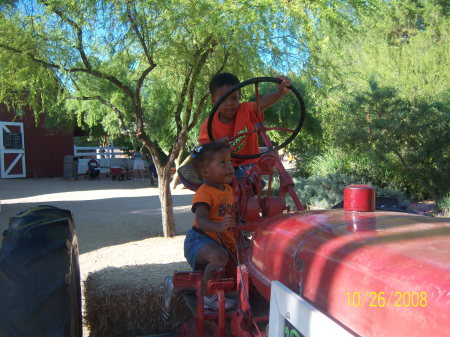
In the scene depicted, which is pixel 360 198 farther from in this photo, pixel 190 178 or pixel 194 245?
pixel 190 178

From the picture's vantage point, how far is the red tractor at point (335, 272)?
90 centimetres

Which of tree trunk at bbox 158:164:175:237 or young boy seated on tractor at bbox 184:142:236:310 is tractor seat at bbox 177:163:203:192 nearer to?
young boy seated on tractor at bbox 184:142:236:310

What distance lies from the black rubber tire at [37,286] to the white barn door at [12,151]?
55.6 ft

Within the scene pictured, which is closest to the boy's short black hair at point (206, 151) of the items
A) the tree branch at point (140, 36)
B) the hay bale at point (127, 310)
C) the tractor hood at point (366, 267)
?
the tractor hood at point (366, 267)

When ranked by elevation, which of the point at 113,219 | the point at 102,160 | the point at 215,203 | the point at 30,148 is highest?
the point at 30,148

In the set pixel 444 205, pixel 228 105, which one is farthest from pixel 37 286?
pixel 444 205

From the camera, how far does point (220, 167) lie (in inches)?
84.3

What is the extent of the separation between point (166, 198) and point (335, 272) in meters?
5.07

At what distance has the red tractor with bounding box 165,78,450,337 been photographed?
90 cm

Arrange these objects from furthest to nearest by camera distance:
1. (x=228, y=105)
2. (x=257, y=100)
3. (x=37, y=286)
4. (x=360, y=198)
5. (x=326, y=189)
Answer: (x=326, y=189)
(x=228, y=105)
(x=257, y=100)
(x=37, y=286)
(x=360, y=198)

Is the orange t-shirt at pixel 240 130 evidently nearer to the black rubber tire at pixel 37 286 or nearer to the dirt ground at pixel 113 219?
the black rubber tire at pixel 37 286

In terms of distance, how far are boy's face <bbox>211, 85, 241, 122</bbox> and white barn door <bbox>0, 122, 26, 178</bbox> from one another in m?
16.8

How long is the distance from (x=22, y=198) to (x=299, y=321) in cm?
1176
